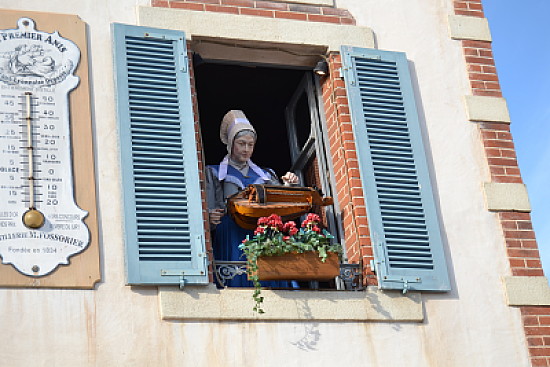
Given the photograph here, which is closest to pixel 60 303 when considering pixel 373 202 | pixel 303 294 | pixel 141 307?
pixel 141 307

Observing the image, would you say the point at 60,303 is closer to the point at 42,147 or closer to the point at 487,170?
the point at 42,147

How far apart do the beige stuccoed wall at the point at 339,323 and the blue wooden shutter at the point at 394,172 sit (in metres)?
0.14

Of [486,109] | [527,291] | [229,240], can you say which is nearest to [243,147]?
[229,240]

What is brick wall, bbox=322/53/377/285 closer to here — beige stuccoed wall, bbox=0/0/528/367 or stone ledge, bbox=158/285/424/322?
stone ledge, bbox=158/285/424/322

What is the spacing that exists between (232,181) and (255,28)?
3.62ft

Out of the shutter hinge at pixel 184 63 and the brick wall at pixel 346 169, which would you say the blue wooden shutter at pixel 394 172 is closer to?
the brick wall at pixel 346 169

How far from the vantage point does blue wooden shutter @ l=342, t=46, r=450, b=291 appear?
7559 millimetres

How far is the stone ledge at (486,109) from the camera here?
8.31 metres

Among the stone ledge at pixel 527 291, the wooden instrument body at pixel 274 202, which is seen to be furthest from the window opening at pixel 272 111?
the stone ledge at pixel 527 291

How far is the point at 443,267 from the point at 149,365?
2.13 meters

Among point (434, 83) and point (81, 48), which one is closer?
point (81, 48)

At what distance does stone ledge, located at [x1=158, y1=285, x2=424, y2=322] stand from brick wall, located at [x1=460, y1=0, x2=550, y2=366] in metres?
0.81

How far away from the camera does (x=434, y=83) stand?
→ 8406 millimetres

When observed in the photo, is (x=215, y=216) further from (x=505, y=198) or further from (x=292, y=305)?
(x=505, y=198)
